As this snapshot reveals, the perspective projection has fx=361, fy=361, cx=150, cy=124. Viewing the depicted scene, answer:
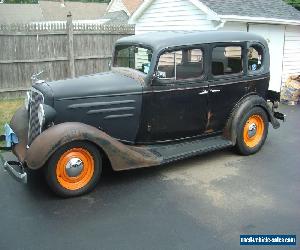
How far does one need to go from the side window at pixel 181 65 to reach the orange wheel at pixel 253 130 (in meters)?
1.35

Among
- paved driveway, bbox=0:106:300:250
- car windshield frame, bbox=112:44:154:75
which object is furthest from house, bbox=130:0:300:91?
paved driveway, bbox=0:106:300:250

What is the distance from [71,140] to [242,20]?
23.4ft

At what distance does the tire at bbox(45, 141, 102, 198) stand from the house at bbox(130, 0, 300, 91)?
627 cm

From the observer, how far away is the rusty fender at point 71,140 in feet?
14.3

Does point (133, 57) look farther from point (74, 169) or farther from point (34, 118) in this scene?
point (74, 169)

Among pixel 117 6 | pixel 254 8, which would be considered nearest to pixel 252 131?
pixel 254 8

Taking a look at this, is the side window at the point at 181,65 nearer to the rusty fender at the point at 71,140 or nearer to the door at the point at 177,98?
the door at the point at 177,98

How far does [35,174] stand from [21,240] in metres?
1.51

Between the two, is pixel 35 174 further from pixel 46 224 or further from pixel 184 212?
pixel 184 212

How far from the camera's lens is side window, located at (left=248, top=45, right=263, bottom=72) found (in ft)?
20.6

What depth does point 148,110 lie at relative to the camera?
529cm

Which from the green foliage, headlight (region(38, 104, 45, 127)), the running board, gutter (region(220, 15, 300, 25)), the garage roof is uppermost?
the green foliage

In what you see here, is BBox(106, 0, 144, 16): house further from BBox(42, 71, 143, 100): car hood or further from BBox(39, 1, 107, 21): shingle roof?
BBox(42, 71, 143, 100): car hood

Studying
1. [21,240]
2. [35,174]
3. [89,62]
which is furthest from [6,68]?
[21,240]
